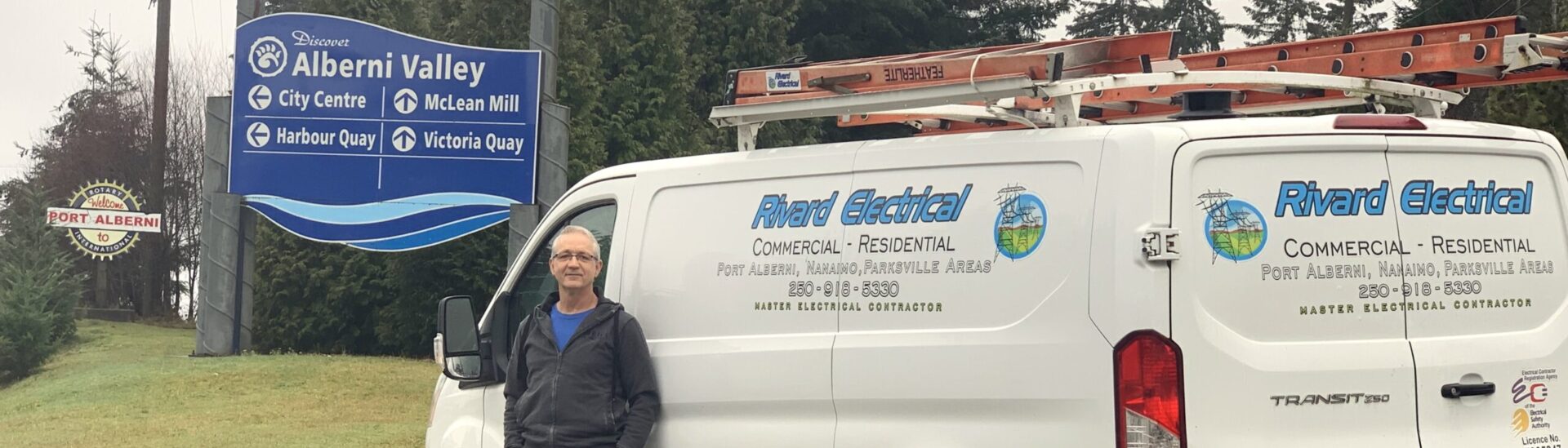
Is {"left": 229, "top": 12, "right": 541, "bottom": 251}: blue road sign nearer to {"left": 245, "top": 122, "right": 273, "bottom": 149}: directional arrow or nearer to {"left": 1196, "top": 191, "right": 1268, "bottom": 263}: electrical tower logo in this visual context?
{"left": 245, "top": 122, "right": 273, "bottom": 149}: directional arrow

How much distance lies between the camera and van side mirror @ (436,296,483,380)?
5.92m

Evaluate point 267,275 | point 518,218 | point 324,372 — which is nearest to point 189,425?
point 324,372

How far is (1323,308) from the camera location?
4.10 metres

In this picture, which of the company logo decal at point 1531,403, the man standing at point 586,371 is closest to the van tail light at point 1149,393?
the company logo decal at point 1531,403

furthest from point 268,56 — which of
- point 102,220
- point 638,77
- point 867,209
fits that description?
point 102,220

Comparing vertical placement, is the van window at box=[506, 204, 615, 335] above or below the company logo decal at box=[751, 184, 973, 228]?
below

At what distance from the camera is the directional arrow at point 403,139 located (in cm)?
1853

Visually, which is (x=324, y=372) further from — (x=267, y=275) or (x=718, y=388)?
(x=718, y=388)

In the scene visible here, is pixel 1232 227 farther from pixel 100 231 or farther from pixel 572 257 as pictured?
pixel 100 231

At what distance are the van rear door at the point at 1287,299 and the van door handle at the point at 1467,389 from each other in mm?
127

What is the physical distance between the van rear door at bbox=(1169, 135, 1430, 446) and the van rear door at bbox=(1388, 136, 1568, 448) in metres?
0.09

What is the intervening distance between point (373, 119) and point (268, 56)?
1365mm

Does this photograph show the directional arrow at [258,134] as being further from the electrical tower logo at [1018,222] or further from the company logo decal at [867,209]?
the electrical tower logo at [1018,222]

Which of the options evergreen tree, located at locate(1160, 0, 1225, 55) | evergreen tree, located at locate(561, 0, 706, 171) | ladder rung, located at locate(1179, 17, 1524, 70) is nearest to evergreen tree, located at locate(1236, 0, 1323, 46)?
evergreen tree, located at locate(1160, 0, 1225, 55)
